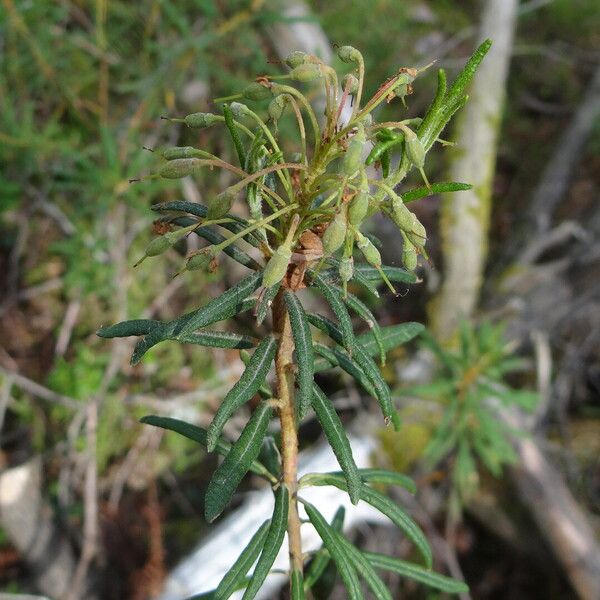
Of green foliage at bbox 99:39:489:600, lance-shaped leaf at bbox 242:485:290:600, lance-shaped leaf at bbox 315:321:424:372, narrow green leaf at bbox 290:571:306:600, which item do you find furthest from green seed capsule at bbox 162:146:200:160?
narrow green leaf at bbox 290:571:306:600

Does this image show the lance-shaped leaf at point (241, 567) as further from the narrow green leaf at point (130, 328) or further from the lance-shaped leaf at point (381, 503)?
the narrow green leaf at point (130, 328)

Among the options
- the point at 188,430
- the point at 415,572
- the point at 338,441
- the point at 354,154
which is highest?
the point at 354,154

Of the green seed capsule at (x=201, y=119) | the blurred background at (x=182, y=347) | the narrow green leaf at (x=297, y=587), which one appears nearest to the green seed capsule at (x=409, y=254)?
the green seed capsule at (x=201, y=119)

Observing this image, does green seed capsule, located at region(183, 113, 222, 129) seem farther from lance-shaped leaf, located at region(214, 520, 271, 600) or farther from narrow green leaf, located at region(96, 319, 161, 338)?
lance-shaped leaf, located at region(214, 520, 271, 600)

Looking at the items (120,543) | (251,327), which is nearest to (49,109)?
(251,327)

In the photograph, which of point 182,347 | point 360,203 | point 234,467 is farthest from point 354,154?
point 182,347

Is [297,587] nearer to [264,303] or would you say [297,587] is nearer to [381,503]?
[381,503]
